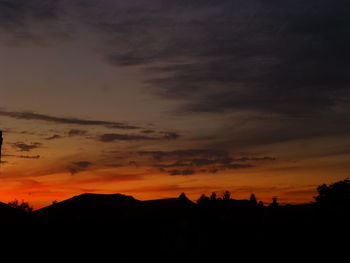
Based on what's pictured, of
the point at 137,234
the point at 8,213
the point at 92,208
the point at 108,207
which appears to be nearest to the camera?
the point at 8,213

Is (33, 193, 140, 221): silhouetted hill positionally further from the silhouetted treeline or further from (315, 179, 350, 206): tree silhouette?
(315, 179, 350, 206): tree silhouette

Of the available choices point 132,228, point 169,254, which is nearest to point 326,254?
point 169,254

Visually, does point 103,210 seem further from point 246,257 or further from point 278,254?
point 278,254

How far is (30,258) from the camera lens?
83.9 feet

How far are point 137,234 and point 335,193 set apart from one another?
2636 inches

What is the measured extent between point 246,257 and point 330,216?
12.2 metres

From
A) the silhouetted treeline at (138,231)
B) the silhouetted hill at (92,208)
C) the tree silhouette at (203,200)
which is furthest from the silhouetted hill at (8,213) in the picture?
the tree silhouette at (203,200)

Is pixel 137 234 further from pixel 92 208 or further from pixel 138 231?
pixel 92 208

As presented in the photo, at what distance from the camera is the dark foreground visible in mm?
26438

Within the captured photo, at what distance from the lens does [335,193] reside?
86500 millimetres

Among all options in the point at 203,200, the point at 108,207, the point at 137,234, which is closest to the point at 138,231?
the point at 137,234

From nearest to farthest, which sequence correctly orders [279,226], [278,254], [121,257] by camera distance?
1. [121,257]
2. [278,254]
3. [279,226]

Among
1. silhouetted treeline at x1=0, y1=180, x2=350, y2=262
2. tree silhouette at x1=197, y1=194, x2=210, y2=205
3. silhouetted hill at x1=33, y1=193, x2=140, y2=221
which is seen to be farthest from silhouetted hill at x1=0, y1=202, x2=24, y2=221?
tree silhouette at x1=197, y1=194, x2=210, y2=205

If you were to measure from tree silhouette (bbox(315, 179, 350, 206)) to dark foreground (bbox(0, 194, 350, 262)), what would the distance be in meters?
51.6
